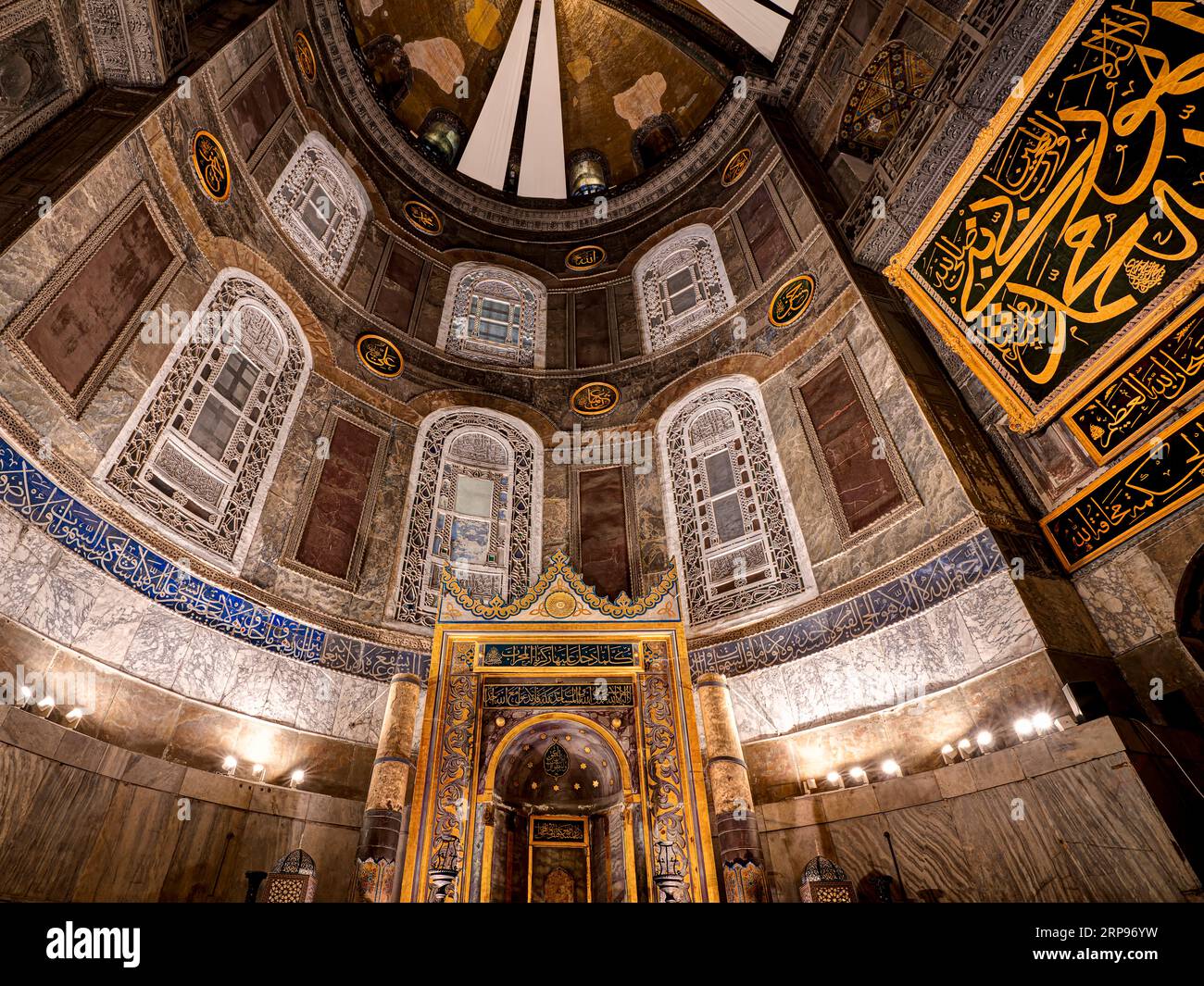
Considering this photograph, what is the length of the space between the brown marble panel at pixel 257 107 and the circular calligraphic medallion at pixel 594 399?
5.89 metres

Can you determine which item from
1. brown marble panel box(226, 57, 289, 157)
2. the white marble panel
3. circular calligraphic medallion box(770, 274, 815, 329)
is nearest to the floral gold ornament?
circular calligraphic medallion box(770, 274, 815, 329)

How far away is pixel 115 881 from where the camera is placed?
4457 millimetres

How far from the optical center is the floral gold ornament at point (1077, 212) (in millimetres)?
5215

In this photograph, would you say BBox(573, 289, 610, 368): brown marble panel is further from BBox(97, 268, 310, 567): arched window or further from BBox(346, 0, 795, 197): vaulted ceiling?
BBox(97, 268, 310, 567): arched window

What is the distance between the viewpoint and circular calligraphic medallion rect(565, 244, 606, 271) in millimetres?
13391

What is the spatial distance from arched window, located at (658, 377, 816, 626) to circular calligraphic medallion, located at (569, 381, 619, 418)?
1.15 m

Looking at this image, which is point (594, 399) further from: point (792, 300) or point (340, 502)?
point (340, 502)

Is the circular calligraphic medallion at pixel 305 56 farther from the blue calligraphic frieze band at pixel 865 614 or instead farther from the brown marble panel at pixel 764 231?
the blue calligraphic frieze band at pixel 865 614

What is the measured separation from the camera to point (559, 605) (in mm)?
6867

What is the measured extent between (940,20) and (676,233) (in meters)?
5.30

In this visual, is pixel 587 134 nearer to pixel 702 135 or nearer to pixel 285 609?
pixel 702 135

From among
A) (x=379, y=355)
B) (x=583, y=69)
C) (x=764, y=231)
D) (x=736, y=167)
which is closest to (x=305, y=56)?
(x=379, y=355)

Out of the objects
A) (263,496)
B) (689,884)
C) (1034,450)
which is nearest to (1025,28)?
(1034,450)

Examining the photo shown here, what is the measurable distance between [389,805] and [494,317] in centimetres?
923
